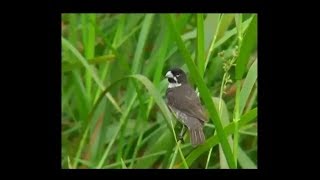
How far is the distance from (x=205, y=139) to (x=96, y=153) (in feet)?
0.73

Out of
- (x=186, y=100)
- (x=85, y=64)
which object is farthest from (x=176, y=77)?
(x=85, y=64)

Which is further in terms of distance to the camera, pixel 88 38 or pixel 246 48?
pixel 88 38

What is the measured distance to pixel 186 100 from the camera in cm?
170

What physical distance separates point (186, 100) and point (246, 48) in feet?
0.49

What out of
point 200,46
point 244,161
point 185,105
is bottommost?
point 244,161

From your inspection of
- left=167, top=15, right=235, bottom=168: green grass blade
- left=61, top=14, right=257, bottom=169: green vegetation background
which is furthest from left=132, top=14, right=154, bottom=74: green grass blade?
left=167, top=15, right=235, bottom=168: green grass blade

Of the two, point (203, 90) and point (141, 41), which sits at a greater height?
point (141, 41)

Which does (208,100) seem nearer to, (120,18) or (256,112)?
(256,112)

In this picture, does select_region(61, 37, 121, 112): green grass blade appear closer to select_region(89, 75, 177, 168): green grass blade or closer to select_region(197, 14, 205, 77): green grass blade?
select_region(89, 75, 177, 168): green grass blade

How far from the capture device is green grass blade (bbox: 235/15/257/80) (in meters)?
1.67

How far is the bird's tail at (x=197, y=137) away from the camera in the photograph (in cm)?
167

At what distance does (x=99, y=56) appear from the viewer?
1.76 meters

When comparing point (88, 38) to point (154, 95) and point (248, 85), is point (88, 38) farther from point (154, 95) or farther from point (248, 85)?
point (248, 85)

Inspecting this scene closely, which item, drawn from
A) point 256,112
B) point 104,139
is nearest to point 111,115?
point 104,139
